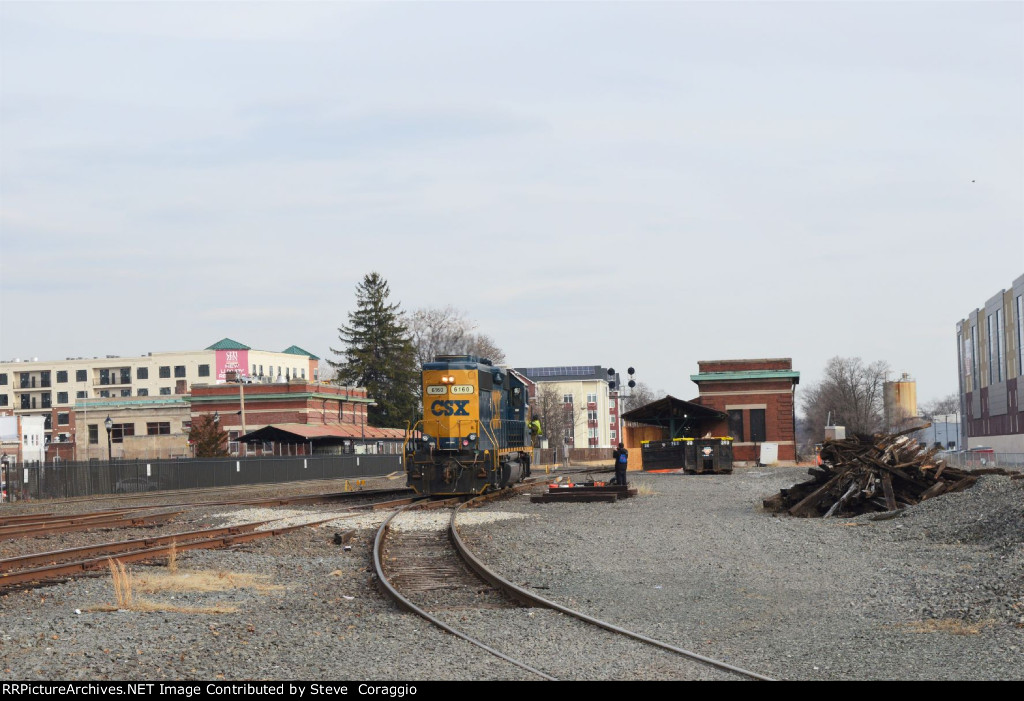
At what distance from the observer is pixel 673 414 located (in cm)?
6075

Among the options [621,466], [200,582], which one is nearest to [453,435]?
[621,466]

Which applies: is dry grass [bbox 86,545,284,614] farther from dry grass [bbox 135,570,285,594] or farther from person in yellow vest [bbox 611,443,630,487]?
person in yellow vest [bbox 611,443,630,487]

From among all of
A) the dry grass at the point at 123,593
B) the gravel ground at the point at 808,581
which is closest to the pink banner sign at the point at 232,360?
the gravel ground at the point at 808,581

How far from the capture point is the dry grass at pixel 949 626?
9852mm

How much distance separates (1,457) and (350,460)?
23421mm

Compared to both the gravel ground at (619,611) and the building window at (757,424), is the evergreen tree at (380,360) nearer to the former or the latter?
the building window at (757,424)

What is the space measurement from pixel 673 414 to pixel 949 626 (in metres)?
50.9

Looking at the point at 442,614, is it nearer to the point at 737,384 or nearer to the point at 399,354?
the point at 737,384

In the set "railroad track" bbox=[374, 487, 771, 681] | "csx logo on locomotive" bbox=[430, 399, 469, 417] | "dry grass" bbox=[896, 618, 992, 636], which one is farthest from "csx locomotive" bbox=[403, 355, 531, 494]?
"dry grass" bbox=[896, 618, 992, 636]

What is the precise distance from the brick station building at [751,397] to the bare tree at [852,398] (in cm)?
4354

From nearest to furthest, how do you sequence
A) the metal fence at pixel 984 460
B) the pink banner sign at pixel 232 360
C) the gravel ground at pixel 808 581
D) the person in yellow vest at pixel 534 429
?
the gravel ground at pixel 808 581 → the person in yellow vest at pixel 534 429 → the metal fence at pixel 984 460 → the pink banner sign at pixel 232 360

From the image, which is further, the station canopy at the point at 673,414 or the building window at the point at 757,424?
the building window at the point at 757,424

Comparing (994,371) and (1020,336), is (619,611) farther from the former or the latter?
(994,371)

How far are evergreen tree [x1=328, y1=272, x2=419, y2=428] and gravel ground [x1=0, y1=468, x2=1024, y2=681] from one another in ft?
267
